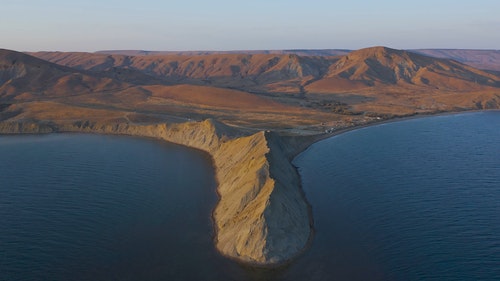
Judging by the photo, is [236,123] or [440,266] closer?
[440,266]

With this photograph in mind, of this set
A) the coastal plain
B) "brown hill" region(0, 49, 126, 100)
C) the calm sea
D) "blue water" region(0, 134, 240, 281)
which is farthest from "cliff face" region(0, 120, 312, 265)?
"brown hill" region(0, 49, 126, 100)

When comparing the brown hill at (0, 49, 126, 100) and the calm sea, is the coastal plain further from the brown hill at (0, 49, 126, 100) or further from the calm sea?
the calm sea

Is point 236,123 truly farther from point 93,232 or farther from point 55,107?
point 93,232

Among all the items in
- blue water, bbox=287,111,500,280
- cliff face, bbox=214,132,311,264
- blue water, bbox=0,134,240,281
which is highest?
cliff face, bbox=214,132,311,264

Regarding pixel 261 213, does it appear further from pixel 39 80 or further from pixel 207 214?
pixel 39 80

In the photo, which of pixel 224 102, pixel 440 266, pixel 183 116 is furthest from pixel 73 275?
pixel 224 102

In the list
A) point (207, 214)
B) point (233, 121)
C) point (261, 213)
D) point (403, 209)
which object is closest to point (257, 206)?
point (261, 213)
